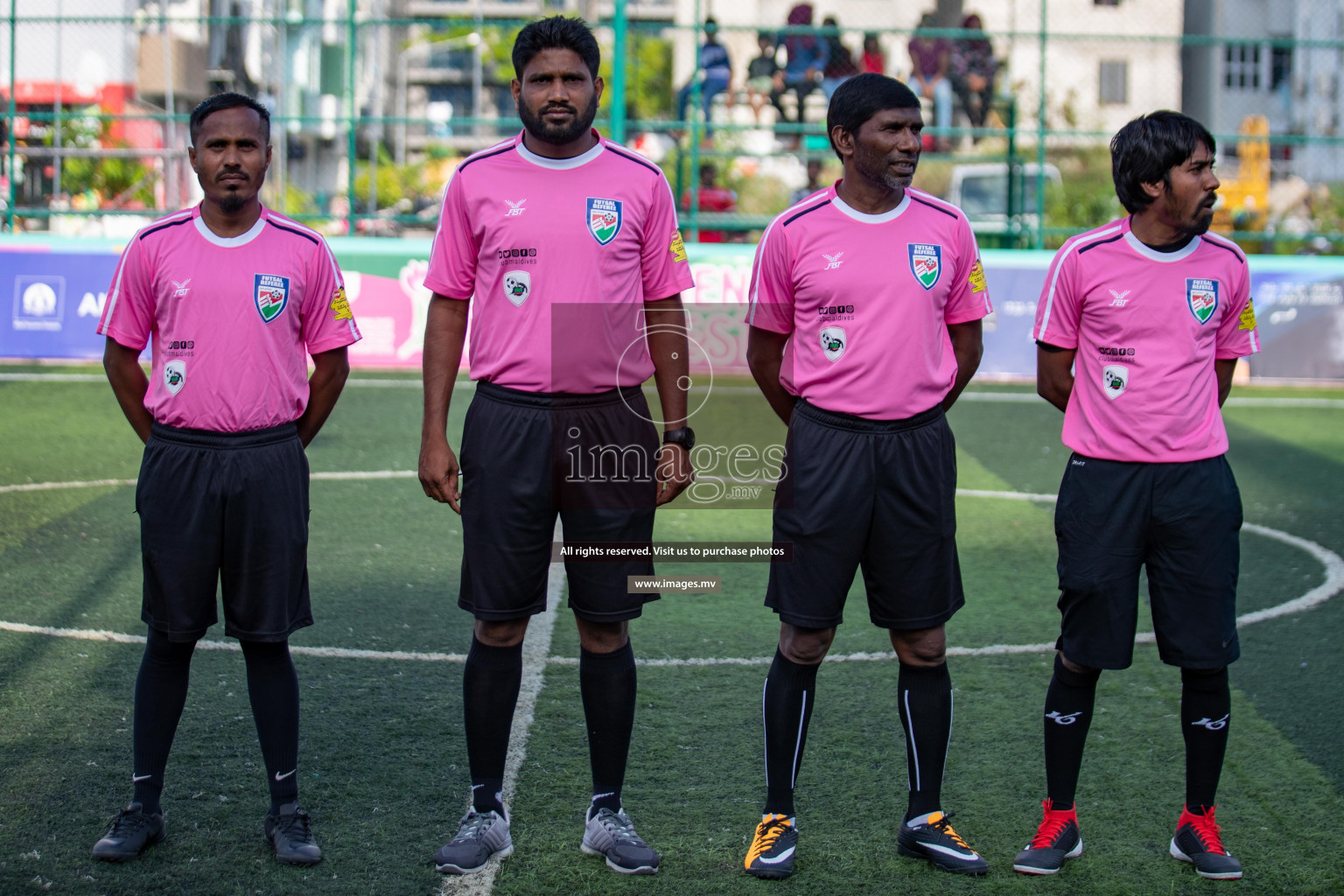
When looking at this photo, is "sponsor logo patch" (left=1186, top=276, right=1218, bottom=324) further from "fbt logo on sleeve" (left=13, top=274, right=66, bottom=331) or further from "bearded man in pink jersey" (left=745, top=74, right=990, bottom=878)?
"fbt logo on sleeve" (left=13, top=274, right=66, bottom=331)

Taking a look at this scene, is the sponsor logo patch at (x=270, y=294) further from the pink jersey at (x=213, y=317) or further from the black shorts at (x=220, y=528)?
the black shorts at (x=220, y=528)

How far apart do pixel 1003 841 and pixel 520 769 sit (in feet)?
4.87

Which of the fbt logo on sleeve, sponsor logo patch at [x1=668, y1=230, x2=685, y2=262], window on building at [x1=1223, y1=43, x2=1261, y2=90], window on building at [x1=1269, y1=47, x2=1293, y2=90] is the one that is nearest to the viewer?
sponsor logo patch at [x1=668, y1=230, x2=685, y2=262]

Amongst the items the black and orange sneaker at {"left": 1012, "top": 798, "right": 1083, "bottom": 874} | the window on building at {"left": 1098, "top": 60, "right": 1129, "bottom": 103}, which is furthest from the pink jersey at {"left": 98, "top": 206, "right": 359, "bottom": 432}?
the window on building at {"left": 1098, "top": 60, "right": 1129, "bottom": 103}

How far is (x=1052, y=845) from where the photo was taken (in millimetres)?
3781

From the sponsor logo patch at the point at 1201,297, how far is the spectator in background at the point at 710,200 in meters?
12.5

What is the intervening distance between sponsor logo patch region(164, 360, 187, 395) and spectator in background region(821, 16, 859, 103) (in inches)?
556

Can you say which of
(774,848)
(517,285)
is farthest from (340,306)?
(774,848)

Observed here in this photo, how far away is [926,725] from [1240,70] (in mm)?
25545

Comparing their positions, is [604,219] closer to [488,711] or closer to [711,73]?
[488,711]

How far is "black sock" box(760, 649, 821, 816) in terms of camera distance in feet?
12.4

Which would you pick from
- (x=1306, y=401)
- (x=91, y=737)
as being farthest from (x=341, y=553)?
(x=1306, y=401)

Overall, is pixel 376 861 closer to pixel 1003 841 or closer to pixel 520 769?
pixel 520 769

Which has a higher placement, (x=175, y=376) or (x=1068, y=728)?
(x=175, y=376)
